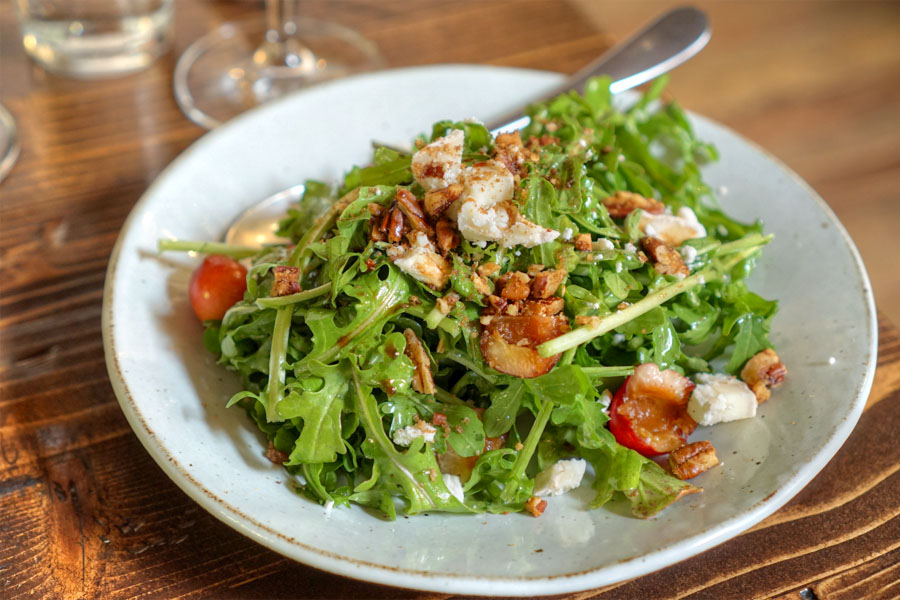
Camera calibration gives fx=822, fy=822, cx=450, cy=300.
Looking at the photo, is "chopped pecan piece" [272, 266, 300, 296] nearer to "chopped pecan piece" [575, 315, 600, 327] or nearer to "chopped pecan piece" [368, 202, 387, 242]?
"chopped pecan piece" [368, 202, 387, 242]

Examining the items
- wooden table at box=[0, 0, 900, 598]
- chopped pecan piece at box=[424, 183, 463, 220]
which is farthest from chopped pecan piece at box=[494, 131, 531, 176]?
wooden table at box=[0, 0, 900, 598]

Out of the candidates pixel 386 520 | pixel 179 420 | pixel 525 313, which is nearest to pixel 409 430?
pixel 386 520

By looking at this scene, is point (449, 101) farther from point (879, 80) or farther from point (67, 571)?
point (879, 80)

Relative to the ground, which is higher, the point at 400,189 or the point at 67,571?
the point at 400,189

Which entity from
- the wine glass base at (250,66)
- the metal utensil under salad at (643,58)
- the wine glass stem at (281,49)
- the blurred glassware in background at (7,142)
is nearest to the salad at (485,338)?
the metal utensil under salad at (643,58)

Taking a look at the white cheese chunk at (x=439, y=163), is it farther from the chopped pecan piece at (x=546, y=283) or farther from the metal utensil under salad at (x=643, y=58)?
the metal utensil under salad at (x=643, y=58)

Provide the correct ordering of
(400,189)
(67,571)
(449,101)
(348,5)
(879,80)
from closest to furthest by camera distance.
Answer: (67,571) < (400,189) < (449,101) < (348,5) < (879,80)

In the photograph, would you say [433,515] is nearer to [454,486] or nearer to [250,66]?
[454,486]
